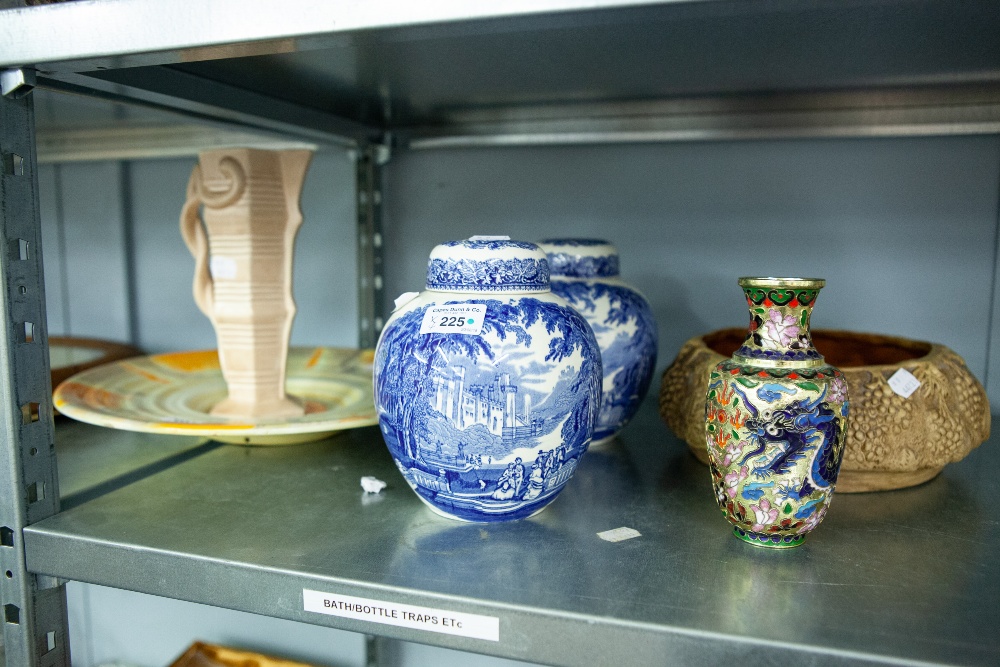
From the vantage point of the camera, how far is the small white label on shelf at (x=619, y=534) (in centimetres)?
59

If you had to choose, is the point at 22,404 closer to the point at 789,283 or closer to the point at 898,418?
the point at 789,283

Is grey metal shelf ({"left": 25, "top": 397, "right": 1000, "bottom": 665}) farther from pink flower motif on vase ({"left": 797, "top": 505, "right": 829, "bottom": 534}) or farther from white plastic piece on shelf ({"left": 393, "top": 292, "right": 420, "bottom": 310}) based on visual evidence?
white plastic piece on shelf ({"left": 393, "top": 292, "right": 420, "bottom": 310})

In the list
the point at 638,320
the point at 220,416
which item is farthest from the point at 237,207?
the point at 638,320

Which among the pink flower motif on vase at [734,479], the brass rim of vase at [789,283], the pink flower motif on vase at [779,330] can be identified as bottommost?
the pink flower motif on vase at [734,479]

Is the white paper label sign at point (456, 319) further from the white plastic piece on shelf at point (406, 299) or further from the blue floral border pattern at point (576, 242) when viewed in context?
the blue floral border pattern at point (576, 242)

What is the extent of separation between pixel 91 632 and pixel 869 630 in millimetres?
1224

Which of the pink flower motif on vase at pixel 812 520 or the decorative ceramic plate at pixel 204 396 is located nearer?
the pink flower motif on vase at pixel 812 520

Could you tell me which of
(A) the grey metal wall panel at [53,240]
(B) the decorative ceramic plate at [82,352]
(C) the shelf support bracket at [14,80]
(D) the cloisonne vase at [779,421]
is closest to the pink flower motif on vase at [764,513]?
(D) the cloisonne vase at [779,421]

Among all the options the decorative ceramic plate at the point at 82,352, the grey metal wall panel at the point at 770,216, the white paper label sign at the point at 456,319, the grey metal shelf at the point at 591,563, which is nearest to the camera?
the grey metal shelf at the point at 591,563

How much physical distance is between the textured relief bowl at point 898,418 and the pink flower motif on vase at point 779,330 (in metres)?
0.14

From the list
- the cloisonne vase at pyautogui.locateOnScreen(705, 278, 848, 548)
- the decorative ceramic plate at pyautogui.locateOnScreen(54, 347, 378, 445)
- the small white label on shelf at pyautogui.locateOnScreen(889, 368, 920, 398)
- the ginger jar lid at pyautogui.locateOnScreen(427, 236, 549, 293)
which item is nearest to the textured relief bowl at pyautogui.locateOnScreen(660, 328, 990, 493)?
the small white label on shelf at pyautogui.locateOnScreen(889, 368, 920, 398)

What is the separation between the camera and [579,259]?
783 mm

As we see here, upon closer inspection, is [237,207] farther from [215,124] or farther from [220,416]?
[220,416]

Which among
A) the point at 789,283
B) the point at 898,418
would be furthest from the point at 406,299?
the point at 898,418
